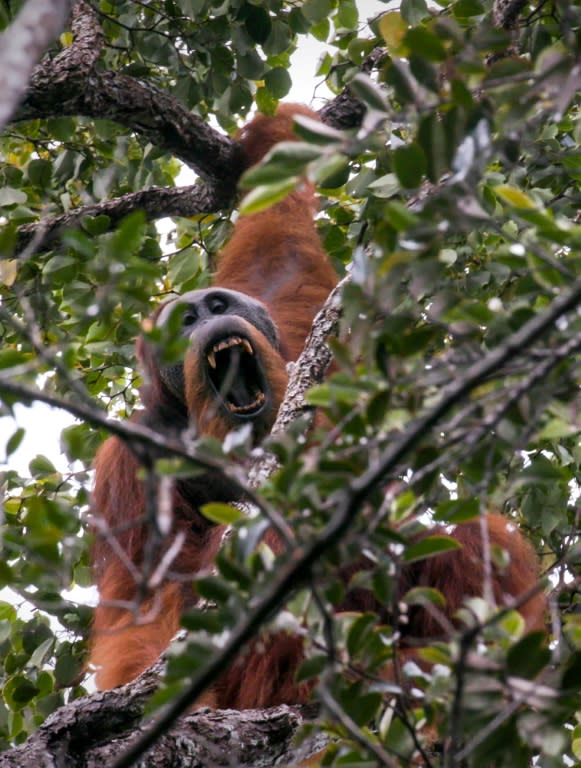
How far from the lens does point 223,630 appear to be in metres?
1.80

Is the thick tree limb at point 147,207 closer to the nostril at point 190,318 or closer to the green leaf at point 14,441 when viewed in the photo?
the nostril at point 190,318

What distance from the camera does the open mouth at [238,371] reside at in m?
4.57

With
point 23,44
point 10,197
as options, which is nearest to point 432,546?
point 23,44

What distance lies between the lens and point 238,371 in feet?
15.4

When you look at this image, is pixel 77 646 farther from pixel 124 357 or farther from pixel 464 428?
pixel 464 428

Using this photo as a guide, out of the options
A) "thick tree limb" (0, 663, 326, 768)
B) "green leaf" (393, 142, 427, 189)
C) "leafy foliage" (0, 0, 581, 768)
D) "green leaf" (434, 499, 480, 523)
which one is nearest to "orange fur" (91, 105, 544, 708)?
"thick tree limb" (0, 663, 326, 768)

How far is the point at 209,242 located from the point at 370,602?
86.8 inches

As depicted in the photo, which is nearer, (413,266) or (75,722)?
(413,266)

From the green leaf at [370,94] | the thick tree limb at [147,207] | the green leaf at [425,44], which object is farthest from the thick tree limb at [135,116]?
the green leaf at [425,44]

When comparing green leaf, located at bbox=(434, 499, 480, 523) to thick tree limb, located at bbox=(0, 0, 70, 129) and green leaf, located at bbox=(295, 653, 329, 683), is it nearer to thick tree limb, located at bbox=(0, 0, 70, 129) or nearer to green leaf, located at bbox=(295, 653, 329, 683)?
green leaf, located at bbox=(295, 653, 329, 683)

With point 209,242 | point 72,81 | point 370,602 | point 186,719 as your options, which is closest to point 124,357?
point 209,242

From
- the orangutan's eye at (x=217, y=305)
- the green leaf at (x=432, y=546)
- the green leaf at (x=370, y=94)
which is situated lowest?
the green leaf at (x=432, y=546)

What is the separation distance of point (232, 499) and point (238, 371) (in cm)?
59

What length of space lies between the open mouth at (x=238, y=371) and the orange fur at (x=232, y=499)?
0.05m
